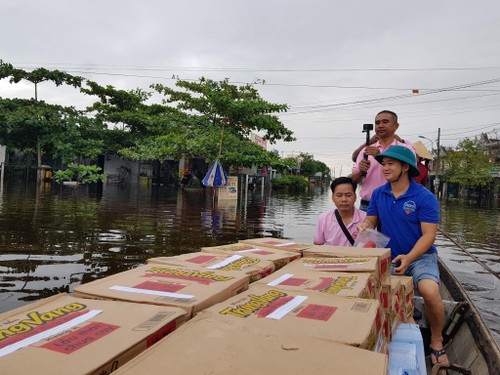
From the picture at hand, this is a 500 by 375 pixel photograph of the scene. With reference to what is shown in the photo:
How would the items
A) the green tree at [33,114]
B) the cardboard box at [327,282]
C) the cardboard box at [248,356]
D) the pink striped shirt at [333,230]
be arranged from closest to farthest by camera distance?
the cardboard box at [248,356] → the cardboard box at [327,282] → the pink striped shirt at [333,230] → the green tree at [33,114]

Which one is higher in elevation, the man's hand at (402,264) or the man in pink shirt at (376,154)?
the man in pink shirt at (376,154)

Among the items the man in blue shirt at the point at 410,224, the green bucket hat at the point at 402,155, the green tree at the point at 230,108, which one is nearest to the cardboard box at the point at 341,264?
the man in blue shirt at the point at 410,224

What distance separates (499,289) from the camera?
6012 millimetres

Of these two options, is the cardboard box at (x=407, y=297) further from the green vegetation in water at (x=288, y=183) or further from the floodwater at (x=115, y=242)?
the green vegetation in water at (x=288, y=183)

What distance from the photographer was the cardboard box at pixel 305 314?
124cm

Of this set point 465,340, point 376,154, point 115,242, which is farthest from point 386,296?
point 115,242

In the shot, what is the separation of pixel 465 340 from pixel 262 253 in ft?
5.52

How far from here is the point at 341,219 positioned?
12.2 ft

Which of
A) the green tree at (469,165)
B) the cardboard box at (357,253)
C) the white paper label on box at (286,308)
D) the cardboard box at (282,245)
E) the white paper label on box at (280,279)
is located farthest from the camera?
the green tree at (469,165)

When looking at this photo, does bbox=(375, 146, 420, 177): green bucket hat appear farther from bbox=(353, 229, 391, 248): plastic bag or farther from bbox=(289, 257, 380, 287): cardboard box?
bbox=(289, 257, 380, 287): cardboard box

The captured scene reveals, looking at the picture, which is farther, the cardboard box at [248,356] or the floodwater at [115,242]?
the floodwater at [115,242]

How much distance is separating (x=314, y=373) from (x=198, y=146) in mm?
16598

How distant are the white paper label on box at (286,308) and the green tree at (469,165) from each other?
39.9 meters

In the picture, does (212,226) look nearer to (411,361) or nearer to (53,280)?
(53,280)
